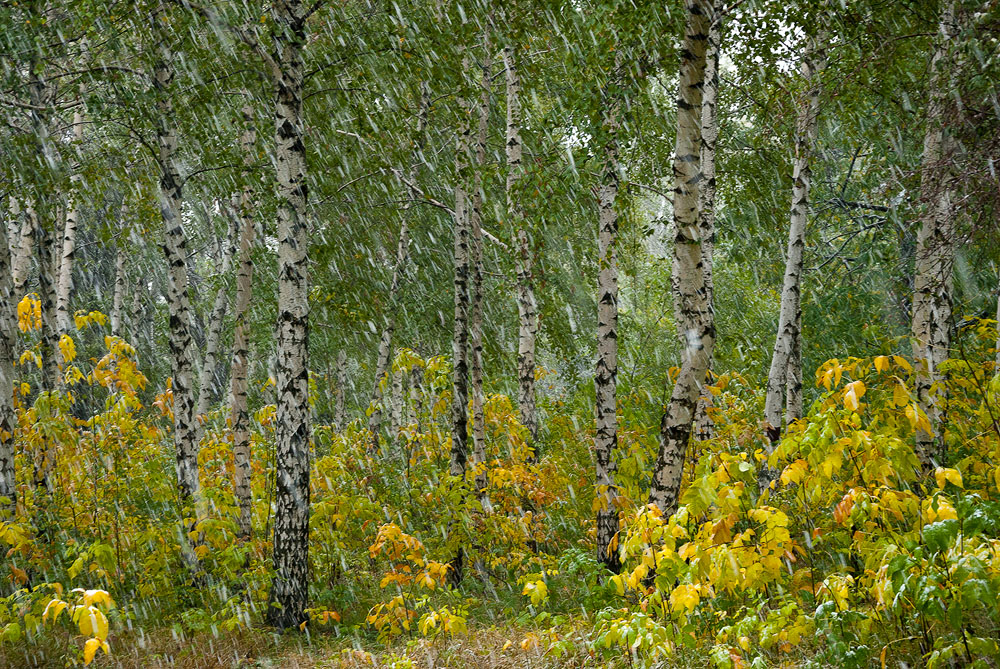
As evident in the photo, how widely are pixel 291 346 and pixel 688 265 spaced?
3.91 metres

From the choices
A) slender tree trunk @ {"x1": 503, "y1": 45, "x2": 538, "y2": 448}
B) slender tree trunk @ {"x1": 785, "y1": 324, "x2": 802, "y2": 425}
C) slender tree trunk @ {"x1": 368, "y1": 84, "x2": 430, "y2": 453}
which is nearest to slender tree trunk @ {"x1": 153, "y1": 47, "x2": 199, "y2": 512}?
slender tree trunk @ {"x1": 368, "y1": 84, "x2": 430, "y2": 453}

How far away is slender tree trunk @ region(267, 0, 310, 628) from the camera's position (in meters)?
6.60

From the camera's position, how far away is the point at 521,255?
841cm

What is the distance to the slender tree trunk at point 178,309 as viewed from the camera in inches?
298

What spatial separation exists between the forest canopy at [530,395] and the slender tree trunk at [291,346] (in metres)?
0.03

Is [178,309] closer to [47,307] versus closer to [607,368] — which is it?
[47,307]

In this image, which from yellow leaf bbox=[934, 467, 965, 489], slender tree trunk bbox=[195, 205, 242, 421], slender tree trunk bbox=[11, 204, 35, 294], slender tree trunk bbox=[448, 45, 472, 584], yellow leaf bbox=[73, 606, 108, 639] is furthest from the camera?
slender tree trunk bbox=[195, 205, 242, 421]

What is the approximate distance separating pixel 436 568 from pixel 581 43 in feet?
15.0

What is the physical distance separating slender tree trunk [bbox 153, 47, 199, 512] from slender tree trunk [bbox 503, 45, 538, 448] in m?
3.77

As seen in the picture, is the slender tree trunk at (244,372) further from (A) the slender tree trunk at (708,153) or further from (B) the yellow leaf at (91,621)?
(B) the yellow leaf at (91,621)

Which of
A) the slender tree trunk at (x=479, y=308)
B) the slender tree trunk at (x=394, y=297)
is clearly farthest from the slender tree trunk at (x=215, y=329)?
the slender tree trunk at (x=479, y=308)

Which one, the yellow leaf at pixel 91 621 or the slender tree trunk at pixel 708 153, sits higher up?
the slender tree trunk at pixel 708 153

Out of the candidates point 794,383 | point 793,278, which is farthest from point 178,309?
point 794,383

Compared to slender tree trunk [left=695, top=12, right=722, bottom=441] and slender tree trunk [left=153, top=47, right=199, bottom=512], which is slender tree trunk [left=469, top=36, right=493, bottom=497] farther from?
slender tree trunk [left=153, top=47, right=199, bottom=512]
